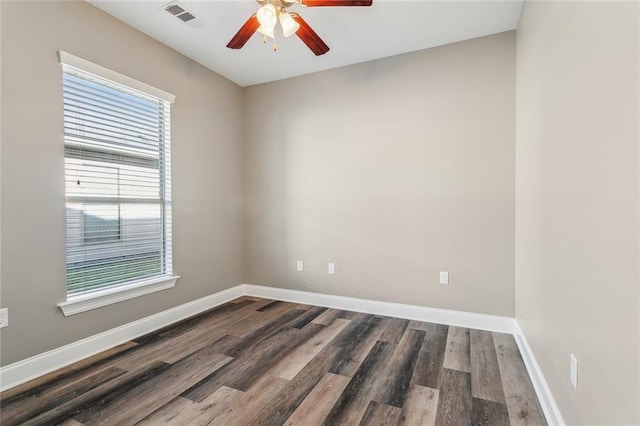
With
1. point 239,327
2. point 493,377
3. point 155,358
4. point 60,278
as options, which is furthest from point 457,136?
point 60,278

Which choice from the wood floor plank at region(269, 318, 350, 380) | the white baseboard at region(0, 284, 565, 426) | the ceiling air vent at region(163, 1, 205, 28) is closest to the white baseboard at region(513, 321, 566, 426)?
the white baseboard at region(0, 284, 565, 426)

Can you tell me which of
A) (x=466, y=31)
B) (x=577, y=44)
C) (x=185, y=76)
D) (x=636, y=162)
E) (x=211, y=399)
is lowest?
(x=211, y=399)

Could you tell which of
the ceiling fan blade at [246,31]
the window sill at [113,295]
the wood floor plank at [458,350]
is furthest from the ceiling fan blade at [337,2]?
the window sill at [113,295]

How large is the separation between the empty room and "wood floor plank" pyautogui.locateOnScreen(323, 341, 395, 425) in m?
0.02

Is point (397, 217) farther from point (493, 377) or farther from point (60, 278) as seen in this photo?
point (60, 278)

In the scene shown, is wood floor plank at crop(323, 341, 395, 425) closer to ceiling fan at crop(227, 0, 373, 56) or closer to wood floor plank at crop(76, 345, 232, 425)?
wood floor plank at crop(76, 345, 232, 425)

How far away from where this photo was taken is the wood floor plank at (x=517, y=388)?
1607 mm

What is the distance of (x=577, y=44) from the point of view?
125cm

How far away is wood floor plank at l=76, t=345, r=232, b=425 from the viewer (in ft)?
5.37

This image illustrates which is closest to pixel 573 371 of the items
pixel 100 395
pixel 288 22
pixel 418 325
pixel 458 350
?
pixel 458 350

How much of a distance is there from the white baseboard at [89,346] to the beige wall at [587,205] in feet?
9.94

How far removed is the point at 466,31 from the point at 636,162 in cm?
238

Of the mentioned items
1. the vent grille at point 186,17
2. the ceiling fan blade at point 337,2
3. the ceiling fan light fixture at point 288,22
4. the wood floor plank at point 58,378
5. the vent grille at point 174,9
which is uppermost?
the vent grille at point 186,17

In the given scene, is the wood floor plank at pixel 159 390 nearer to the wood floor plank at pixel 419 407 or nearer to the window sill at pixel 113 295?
the window sill at pixel 113 295
